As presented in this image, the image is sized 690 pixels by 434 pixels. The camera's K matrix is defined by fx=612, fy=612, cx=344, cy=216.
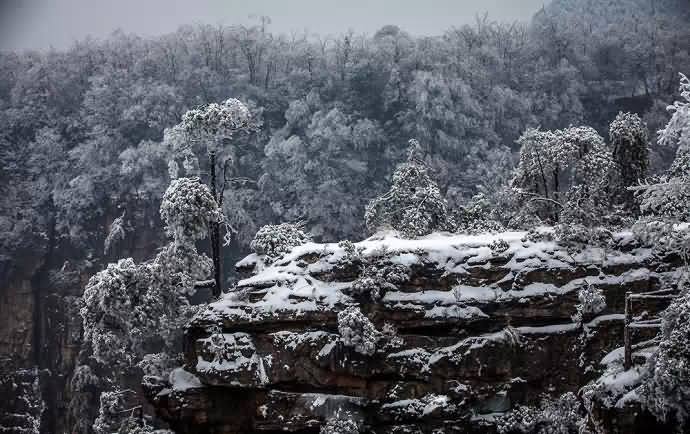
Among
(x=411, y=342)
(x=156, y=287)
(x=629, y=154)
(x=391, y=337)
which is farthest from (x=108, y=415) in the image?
(x=629, y=154)

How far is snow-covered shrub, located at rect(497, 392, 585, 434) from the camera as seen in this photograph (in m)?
11.6

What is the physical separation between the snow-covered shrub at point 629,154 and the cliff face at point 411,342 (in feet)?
17.8

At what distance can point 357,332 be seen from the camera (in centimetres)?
1227

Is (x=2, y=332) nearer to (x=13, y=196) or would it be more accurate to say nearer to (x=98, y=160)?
(x=13, y=196)

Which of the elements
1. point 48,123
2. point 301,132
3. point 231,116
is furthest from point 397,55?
point 231,116

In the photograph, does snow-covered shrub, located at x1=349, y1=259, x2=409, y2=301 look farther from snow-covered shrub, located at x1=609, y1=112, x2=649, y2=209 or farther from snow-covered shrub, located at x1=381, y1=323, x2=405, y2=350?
snow-covered shrub, located at x1=609, y1=112, x2=649, y2=209

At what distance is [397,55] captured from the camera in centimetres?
3778

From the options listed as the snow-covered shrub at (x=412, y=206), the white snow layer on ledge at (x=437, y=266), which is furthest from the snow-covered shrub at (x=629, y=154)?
the snow-covered shrub at (x=412, y=206)

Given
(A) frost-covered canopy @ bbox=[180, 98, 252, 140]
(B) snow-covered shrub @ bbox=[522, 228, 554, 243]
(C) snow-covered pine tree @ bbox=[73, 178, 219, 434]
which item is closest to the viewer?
(B) snow-covered shrub @ bbox=[522, 228, 554, 243]

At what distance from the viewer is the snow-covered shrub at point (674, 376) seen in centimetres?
665

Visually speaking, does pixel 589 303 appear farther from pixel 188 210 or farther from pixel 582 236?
pixel 188 210

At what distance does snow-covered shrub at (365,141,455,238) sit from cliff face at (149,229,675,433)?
20.7 ft

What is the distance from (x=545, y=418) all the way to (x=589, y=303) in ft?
7.95

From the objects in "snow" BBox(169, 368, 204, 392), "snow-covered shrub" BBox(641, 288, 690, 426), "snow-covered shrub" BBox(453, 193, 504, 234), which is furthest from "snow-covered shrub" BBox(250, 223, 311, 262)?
"snow-covered shrub" BBox(641, 288, 690, 426)
